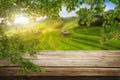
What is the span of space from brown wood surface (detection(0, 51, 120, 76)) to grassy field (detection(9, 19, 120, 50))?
282cm

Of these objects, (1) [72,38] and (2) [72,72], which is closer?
(2) [72,72]

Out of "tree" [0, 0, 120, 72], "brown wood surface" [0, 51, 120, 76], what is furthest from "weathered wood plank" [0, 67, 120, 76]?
"tree" [0, 0, 120, 72]

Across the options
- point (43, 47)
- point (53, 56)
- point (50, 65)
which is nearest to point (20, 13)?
point (50, 65)

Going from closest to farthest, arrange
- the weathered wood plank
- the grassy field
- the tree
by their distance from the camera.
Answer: the tree → the weathered wood plank → the grassy field

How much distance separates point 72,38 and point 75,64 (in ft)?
20.2

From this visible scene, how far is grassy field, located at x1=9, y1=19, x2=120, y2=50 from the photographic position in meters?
10.9

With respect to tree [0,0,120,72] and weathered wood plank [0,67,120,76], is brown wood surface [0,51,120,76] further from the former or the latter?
tree [0,0,120,72]

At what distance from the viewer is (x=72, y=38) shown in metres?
Result: 12.5

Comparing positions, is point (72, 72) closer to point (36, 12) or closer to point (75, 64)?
point (75, 64)

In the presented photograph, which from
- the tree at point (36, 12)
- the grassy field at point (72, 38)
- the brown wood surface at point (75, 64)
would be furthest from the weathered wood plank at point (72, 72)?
the grassy field at point (72, 38)

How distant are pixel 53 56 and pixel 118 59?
1.51m

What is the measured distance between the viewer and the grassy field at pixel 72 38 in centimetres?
1086

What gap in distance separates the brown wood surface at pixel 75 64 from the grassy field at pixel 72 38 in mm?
Answer: 2823

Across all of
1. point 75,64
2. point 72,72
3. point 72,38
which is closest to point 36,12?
point 72,72
